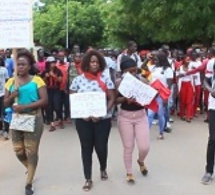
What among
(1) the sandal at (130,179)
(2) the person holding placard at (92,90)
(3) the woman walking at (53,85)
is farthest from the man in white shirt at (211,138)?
(3) the woman walking at (53,85)

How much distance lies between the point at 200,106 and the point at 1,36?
26.1ft

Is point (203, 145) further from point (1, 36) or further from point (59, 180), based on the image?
point (1, 36)

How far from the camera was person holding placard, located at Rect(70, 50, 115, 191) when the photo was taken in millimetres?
5945

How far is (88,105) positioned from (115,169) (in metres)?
1.48

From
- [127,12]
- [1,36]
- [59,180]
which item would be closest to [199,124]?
[59,180]

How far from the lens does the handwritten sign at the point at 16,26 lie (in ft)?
19.9

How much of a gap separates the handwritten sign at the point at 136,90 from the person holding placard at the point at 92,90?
0.50ft

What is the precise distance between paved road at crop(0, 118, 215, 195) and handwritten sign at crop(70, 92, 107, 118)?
3.11ft

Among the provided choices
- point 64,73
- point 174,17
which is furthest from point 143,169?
point 174,17

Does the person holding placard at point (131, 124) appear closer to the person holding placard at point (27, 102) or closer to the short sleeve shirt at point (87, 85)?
the short sleeve shirt at point (87, 85)

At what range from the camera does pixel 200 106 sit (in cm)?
1301

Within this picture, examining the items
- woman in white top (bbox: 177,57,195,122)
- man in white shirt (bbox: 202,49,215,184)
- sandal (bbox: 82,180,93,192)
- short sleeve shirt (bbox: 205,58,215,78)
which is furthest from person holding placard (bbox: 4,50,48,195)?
woman in white top (bbox: 177,57,195,122)

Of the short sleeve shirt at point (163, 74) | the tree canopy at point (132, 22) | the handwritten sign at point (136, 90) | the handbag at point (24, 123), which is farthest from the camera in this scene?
the tree canopy at point (132, 22)

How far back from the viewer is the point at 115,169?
6941 millimetres
